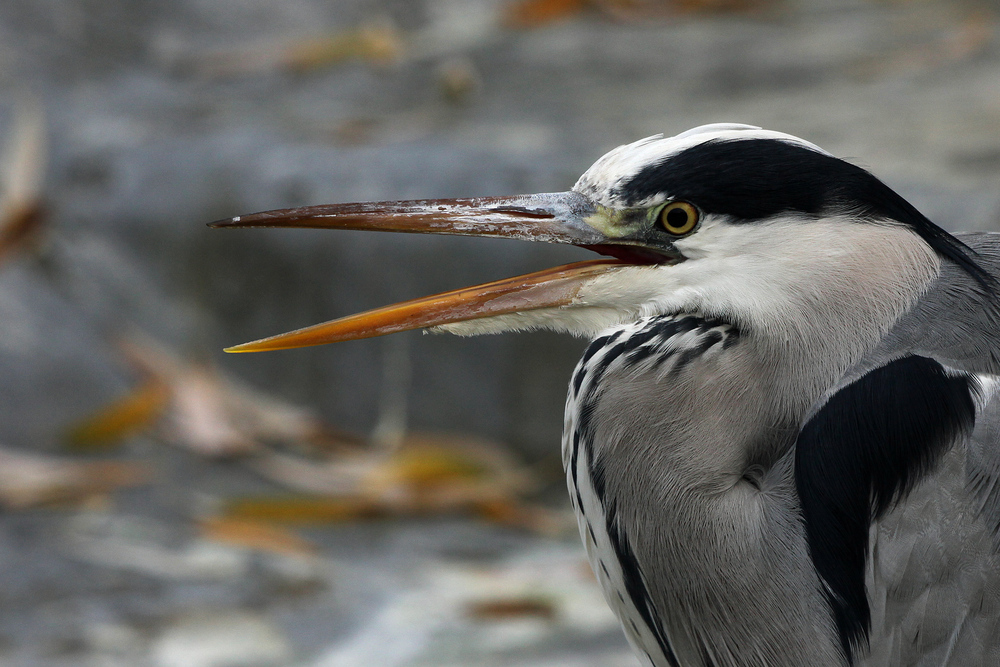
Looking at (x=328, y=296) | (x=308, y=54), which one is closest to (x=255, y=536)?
(x=328, y=296)

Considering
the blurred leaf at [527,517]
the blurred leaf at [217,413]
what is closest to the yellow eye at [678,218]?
the blurred leaf at [527,517]

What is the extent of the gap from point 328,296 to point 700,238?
2.42 meters

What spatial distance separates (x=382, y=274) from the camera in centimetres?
366

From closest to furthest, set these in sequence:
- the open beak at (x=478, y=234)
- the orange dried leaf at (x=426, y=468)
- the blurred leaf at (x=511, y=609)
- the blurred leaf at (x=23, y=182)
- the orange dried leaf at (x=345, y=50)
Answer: the open beak at (x=478, y=234) < the blurred leaf at (x=511, y=609) < the orange dried leaf at (x=426, y=468) < the blurred leaf at (x=23, y=182) < the orange dried leaf at (x=345, y=50)

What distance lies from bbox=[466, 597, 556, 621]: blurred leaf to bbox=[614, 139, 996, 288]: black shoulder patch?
1.65 meters

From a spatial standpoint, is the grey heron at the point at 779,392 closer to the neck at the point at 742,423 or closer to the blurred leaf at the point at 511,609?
the neck at the point at 742,423

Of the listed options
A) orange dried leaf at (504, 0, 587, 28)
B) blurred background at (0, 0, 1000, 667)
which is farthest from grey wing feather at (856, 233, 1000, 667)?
orange dried leaf at (504, 0, 587, 28)

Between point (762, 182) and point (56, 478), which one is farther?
point (56, 478)

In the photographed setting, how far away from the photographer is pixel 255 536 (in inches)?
122

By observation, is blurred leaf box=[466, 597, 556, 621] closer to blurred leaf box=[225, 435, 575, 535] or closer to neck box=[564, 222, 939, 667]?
blurred leaf box=[225, 435, 575, 535]

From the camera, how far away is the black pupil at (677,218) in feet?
4.77

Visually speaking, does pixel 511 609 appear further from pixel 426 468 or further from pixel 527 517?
pixel 426 468

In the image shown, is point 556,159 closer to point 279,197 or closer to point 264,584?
point 279,197

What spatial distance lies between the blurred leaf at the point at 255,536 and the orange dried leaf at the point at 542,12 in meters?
2.65
